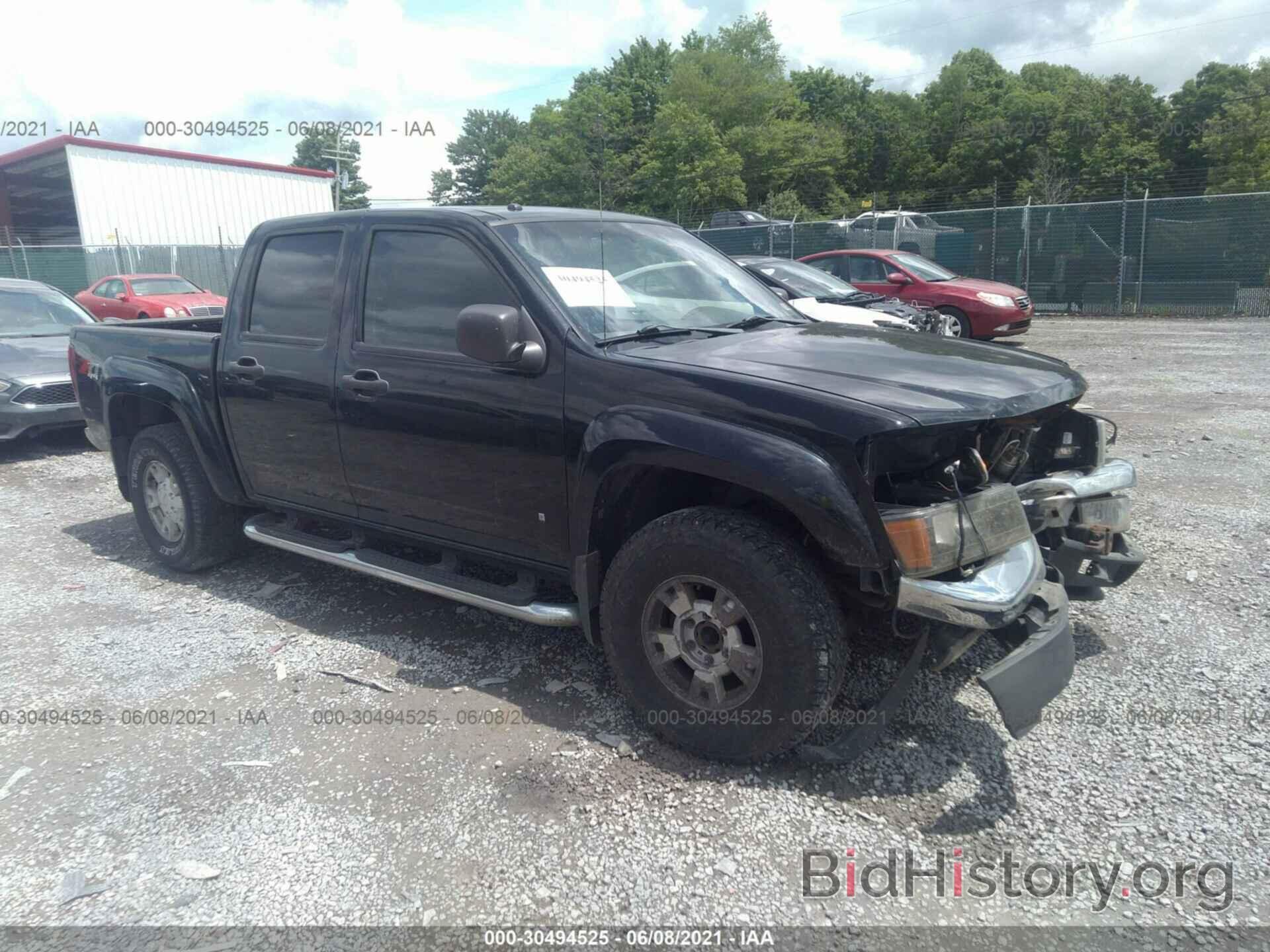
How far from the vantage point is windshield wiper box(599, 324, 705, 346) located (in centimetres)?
345

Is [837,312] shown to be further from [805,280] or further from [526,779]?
[526,779]

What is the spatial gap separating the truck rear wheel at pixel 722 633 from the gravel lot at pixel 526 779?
0.60 feet

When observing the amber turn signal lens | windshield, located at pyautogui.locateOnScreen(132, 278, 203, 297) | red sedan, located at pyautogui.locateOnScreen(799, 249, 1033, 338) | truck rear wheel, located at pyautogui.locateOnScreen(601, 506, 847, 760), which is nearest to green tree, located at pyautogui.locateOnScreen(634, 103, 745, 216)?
windshield, located at pyautogui.locateOnScreen(132, 278, 203, 297)

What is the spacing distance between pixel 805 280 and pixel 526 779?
9.54 meters

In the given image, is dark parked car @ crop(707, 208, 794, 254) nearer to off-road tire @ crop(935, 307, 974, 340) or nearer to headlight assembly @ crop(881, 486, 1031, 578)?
off-road tire @ crop(935, 307, 974, 340)

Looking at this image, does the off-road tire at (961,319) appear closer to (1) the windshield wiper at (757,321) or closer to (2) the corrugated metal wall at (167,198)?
(1) the windshield wiper at (757,321)

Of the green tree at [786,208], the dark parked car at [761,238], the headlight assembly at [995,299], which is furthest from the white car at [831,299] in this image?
the green tree at [786,208]

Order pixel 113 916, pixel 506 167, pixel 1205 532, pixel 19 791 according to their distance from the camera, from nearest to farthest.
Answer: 1. pixel 113 916
2. pixel 19 791
3. pixel 1205 532
4. pixel 506 167

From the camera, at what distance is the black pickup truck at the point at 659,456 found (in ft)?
9.30

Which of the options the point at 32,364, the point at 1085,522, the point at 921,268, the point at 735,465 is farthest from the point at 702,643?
the point at 921,268

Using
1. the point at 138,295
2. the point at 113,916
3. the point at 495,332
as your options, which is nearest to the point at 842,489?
the point at 495,332

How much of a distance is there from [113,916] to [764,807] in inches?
75.8

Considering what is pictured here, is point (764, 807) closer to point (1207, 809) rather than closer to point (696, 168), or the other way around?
point (1207, 809)

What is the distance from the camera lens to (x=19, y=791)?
319 cm
